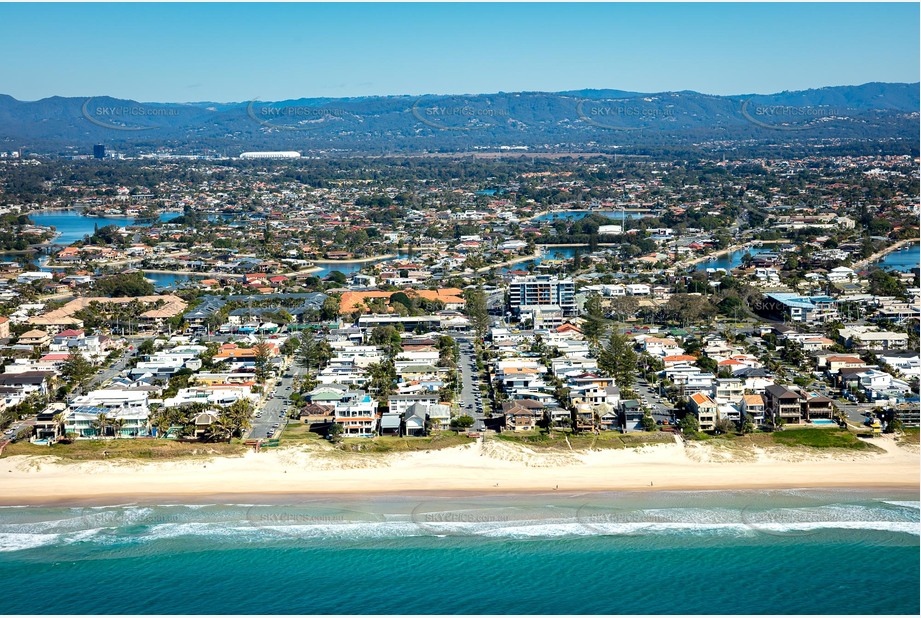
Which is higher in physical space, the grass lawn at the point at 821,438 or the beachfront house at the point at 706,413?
the beachfront house at the point at 706,413

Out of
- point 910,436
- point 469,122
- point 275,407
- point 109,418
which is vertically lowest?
point 275,407

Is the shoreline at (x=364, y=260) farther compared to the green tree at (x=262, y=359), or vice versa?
the shoreline at (x=364, y=260)

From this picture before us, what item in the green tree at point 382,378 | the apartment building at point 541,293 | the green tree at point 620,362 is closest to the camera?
the green tree at point 382,378

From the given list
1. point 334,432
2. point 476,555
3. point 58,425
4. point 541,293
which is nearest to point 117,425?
point 58,425

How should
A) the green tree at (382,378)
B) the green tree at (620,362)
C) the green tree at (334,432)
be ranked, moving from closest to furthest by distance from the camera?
the green tree at (334,432)
the green tree at (382,378)
the green tree at (620,362)

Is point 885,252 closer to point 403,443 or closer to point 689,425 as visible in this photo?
point 689,425

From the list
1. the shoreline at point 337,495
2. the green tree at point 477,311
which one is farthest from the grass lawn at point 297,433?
the green tree at point 477,311

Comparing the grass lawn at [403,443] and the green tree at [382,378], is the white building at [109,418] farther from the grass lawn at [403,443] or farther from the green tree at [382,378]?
the green tree at [382,378]
